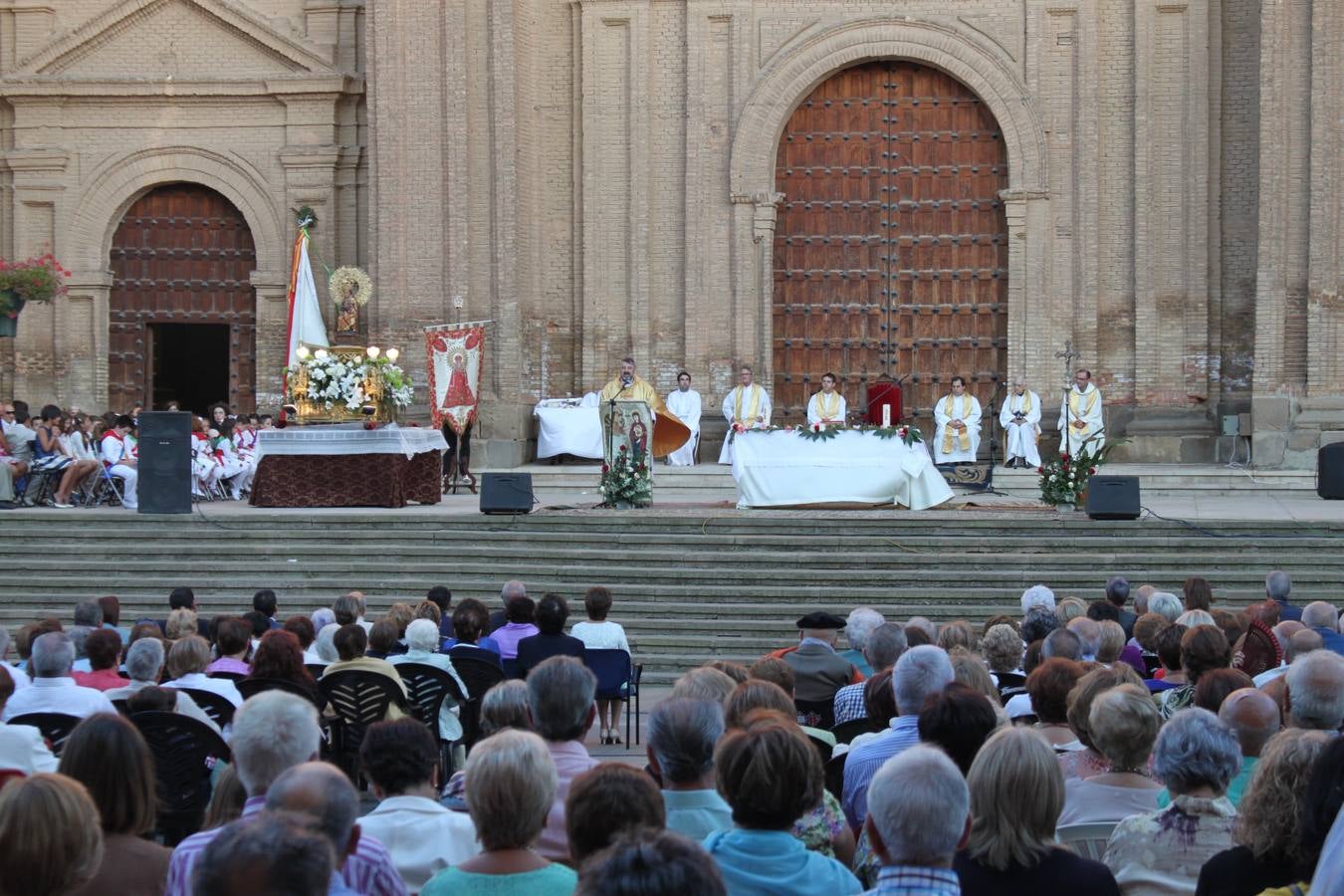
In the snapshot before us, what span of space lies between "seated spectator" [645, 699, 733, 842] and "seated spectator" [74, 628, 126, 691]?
12.8 feet

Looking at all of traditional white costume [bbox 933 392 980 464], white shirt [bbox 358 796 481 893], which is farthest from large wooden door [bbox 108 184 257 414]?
white shirt [bbox 358 796 481 893]

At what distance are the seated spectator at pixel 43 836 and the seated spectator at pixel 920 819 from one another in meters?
1.75

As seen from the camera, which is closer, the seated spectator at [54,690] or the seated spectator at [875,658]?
the seated spectator at [54,690]

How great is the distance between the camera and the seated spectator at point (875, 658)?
7402mm

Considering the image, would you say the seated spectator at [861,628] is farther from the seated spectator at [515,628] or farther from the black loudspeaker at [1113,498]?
the black loudspeaker at [1113,498]

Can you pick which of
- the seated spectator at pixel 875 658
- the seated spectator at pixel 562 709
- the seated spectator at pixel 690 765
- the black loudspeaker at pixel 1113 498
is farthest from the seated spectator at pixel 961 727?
the black loudspeaker at pixel 1113 498

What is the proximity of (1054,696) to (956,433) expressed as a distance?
53.3 ft

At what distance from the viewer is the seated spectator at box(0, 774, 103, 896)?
3.79 m

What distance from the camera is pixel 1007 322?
23547 mm

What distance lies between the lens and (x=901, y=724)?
6055 millimetres

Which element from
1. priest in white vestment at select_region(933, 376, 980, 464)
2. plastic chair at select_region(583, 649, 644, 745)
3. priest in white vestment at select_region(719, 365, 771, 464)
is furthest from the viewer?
priest in white vestment at select_region(719, 365, 771, 464)

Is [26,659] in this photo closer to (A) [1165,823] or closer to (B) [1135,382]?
(A) [1165,823]

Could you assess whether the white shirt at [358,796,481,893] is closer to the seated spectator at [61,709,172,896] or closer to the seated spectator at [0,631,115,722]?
the seated spectator at [61,709,172,896]

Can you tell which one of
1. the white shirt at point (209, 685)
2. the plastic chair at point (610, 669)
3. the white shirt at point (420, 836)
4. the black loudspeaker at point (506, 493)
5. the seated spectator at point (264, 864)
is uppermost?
the black loudspeaker at point (506, 493)
